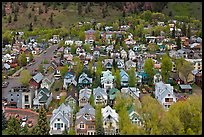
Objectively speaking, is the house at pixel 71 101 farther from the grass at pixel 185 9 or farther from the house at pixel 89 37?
the grass at pixel 185 9

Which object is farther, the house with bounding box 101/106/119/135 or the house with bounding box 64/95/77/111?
the house with bounding box 64/95/77/111

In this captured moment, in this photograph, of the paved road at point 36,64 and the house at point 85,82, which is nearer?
the house at point 85,82

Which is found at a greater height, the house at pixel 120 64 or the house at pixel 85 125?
the house at pixel 120 64

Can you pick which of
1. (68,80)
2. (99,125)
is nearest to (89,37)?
(68,80)

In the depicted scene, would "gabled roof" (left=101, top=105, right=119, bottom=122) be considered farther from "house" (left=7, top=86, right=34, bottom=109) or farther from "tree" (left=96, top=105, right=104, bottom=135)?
"house" (left=7, top=86, right=34, bottom=109)

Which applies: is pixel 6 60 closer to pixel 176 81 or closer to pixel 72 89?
pixel 72 89

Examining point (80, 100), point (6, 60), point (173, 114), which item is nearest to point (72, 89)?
point (80, 100)

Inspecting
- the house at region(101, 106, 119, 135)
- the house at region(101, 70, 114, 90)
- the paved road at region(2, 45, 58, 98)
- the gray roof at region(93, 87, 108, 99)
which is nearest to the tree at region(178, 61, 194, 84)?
the house at region(101, 70, 114, 90)

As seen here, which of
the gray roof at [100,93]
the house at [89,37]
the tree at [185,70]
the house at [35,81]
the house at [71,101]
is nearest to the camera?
the house at [71,101]

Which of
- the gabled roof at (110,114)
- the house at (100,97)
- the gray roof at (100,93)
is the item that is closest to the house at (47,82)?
the gray roof at (100,93)
